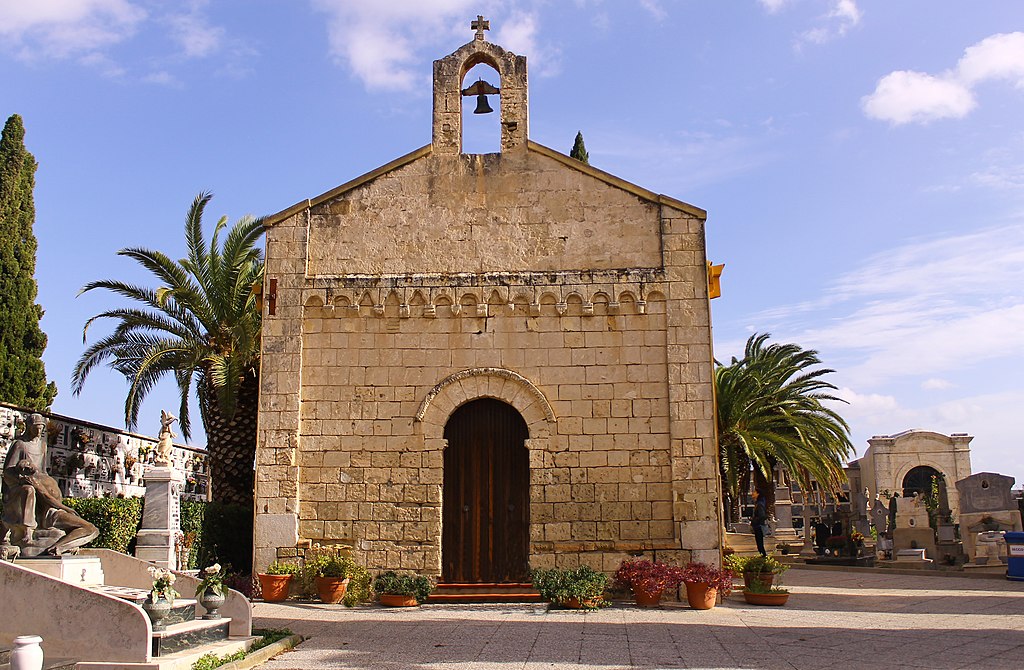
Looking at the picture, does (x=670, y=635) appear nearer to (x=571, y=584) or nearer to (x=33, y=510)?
(x=571, y=584)

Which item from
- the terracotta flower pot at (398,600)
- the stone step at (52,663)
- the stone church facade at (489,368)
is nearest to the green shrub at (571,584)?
the stone church facade at (489,368)

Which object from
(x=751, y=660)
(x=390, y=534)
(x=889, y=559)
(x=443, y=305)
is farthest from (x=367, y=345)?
(x=889, y=559)

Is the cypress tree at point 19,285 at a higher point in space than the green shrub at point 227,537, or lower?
higher

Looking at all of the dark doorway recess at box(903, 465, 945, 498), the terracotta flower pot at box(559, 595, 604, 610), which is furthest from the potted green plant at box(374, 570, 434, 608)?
the dark doorway recess at box(903, 465, 945, 498)

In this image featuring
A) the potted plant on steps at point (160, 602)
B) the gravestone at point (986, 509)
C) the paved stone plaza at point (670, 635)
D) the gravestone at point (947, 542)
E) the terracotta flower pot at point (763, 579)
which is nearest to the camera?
the potted plant on steps at point (160, 602)

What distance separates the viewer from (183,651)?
24.5 feet

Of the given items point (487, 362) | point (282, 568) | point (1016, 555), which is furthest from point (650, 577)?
point (1016, 555)

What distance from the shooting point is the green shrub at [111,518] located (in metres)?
13.3

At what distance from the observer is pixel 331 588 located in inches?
476

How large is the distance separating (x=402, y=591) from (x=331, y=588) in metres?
1.01

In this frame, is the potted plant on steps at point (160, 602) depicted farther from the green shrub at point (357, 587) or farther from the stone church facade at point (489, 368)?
the stone church facade at point (489, 368)

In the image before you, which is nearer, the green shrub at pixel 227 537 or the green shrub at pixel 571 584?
the green shrub at pixel 571 584

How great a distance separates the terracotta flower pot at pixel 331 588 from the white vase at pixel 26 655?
6.36m

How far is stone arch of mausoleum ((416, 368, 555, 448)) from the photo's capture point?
12.9m
